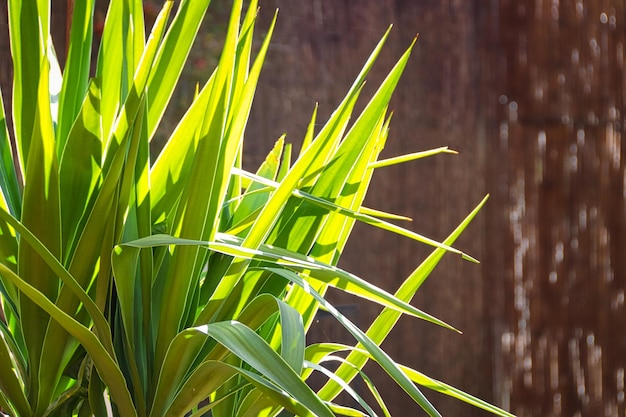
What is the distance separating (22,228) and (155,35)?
0.89 feet

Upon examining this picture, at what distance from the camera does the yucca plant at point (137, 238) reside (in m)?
0.82

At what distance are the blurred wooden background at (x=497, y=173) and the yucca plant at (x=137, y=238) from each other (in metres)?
1.04

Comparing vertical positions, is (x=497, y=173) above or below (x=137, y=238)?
below

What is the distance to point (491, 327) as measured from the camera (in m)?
2.38

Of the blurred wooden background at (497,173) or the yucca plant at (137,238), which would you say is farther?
the blurred wooden background at (497,173)

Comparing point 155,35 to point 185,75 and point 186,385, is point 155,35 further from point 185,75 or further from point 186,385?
point 185,75

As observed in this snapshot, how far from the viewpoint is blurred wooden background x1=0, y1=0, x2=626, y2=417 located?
7.04 ft

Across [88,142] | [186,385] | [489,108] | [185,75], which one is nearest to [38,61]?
[88,142]

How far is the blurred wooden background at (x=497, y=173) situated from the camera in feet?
7.04

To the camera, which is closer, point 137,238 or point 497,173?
point 137,238

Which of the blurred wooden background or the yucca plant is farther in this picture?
the blurred wooden background

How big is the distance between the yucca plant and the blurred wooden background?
104 cm

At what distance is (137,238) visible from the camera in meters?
0.90

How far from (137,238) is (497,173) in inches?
64.8
